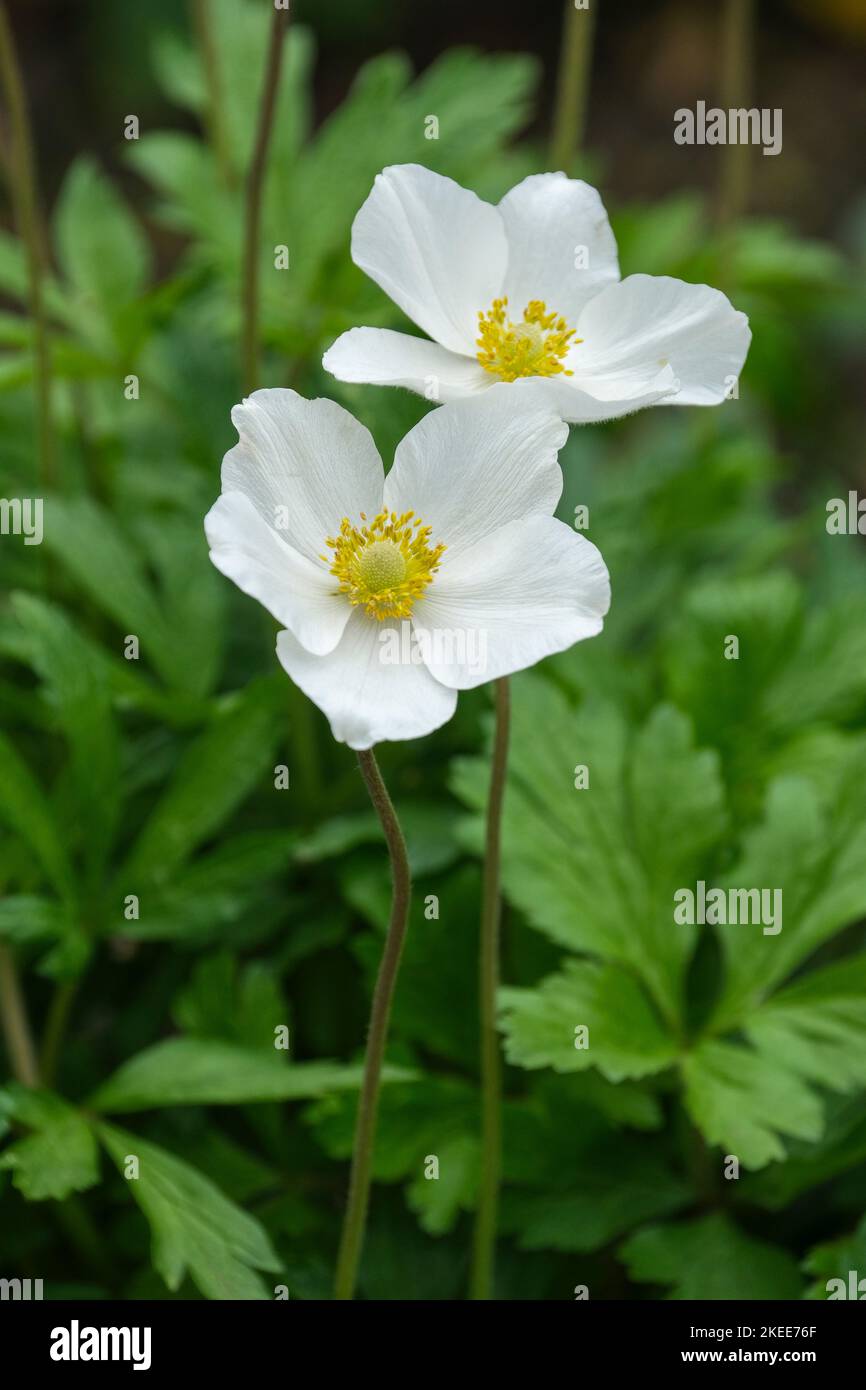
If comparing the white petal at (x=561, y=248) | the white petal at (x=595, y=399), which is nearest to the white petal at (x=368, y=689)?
the white petal at (x=595, y=399)

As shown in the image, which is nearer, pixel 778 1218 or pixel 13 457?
pixel 778 1218

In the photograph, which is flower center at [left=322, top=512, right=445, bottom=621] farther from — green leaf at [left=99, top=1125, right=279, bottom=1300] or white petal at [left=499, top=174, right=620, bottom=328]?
green leaf at [left=99, top=1125, right=279, bottom=1300]

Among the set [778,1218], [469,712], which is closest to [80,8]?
[469,712]

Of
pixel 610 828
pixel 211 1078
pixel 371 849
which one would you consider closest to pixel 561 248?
pixel 610 828

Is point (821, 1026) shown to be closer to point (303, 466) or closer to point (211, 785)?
point (211, 785)
